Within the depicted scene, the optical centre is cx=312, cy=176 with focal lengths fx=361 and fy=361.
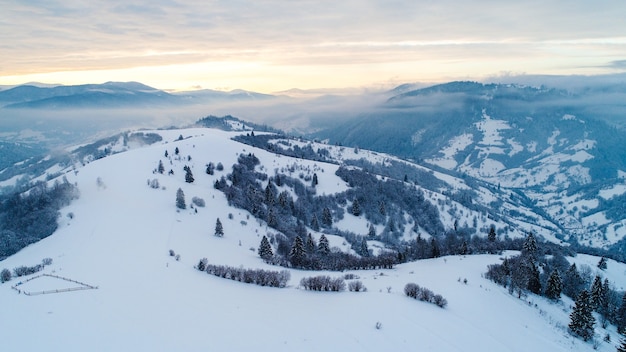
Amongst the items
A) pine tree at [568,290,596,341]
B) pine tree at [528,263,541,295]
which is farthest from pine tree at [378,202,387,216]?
pine tree at [568,290,596,341]

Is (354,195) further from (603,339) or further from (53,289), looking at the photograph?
(53,289)

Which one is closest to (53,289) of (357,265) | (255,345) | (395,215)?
(255,345)

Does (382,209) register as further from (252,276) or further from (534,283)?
(252,276)

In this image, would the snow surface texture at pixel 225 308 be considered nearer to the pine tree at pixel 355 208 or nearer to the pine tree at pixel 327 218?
the pine tree at pixel 327 218

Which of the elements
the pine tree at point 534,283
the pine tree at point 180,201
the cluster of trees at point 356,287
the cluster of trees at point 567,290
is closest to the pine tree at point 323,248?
the cluster of trees at point 567,290

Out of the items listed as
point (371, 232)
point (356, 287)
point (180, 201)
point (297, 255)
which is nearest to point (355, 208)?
point (371, 232)

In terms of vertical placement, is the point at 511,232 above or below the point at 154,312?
below
